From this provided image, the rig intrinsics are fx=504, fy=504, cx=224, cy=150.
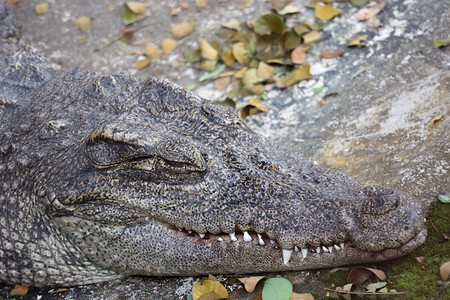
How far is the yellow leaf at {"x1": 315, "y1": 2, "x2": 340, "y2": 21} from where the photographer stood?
5.82 meters

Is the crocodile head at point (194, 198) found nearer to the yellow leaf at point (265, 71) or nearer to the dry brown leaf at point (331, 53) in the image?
the yellow leaf at point (265, 71)

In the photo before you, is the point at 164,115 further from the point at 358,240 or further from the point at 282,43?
the point at 282,43

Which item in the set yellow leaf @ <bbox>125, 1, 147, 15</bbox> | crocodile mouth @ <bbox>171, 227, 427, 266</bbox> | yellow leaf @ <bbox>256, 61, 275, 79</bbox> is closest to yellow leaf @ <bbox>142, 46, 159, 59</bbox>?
yellow leaf @ <bbox>125, 1, 147, 15</bbox>

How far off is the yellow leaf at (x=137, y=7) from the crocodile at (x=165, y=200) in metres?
3.11

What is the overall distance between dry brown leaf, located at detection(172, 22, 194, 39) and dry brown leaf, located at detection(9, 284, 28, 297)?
367cm

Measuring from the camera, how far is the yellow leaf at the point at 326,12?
5.82 meters

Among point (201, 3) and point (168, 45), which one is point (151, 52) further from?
point (201, 3)

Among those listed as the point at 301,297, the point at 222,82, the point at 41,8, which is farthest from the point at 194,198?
the point at 41,8

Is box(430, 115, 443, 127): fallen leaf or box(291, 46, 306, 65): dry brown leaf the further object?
box(291, 46, 306, 65): dry brown leaf

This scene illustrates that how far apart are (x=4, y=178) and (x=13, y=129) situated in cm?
40

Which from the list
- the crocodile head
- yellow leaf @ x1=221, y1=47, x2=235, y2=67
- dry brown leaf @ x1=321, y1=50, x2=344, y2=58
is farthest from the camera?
yellow leaf @ x1=221, y1=47, x2=235, y2=67

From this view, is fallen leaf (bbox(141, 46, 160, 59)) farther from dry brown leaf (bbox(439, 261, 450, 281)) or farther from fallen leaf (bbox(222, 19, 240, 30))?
dry brown leaf (bbox(439, 261, 450, 281))

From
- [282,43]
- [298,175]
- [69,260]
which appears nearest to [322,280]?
[298,175]

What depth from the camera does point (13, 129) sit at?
4035 mm
